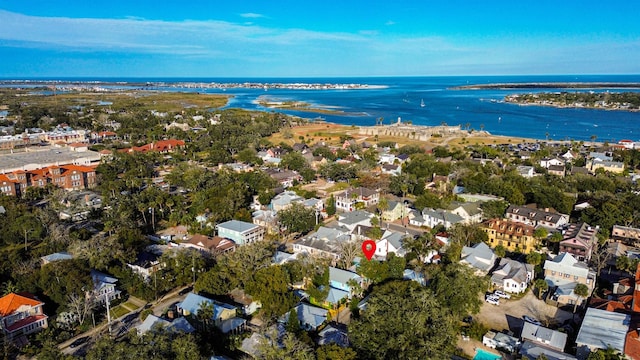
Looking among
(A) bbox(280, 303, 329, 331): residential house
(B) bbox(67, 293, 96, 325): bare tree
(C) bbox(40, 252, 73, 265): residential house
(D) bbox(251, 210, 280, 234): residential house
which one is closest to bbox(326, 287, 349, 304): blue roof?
(A) bbox(280, 303, 329, 331): residential house

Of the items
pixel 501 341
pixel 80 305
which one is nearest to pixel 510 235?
pixel 501 341

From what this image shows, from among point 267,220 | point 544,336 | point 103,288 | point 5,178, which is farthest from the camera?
point 5,178

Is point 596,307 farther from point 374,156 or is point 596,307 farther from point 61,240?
point 374,156

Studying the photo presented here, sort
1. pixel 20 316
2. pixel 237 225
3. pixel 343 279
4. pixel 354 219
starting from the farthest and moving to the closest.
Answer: pixel 354 219 < pixel 237 225 < pixel 343 279 < pixel 20 316

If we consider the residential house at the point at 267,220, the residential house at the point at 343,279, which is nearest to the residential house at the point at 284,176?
the residential house at the point at 267,220

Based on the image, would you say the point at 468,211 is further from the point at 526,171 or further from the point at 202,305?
the point at 202,305

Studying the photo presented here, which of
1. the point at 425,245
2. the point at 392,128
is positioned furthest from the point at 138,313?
the point at 392,128

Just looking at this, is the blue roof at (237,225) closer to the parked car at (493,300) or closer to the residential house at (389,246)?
the residential house at (389,246)
